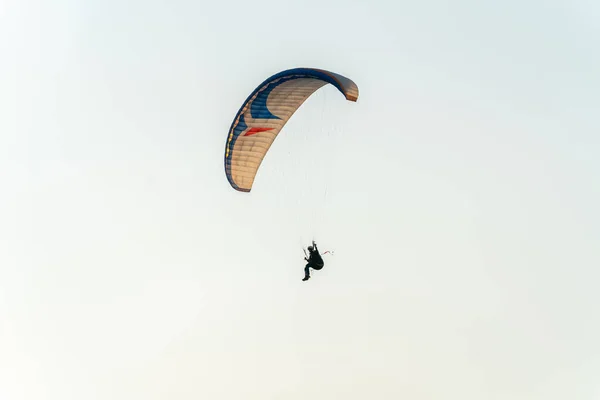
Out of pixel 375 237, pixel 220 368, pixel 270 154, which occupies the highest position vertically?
pixel 270 154

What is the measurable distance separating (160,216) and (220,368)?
612 centimetres

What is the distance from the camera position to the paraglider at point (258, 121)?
1021 centimetres

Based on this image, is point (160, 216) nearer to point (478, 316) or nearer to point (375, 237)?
point (375, 237)

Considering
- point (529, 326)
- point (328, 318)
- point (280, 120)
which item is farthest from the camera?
point (529, 326)

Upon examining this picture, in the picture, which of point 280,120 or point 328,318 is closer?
point 280,120

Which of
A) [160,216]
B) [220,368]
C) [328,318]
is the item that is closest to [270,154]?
[160,216]

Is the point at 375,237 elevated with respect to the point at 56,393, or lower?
elevated

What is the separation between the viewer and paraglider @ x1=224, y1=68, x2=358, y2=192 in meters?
10.2

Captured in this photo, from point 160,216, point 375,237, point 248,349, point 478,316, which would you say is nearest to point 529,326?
point 478,316

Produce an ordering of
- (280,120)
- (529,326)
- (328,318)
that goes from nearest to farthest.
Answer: (280,120) → (328,318) → (529,326)

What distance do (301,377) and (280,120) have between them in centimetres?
1453

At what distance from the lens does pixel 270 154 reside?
75.7 feet

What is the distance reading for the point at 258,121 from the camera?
10.5m

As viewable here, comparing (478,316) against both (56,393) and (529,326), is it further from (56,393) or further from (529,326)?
(56,393)
